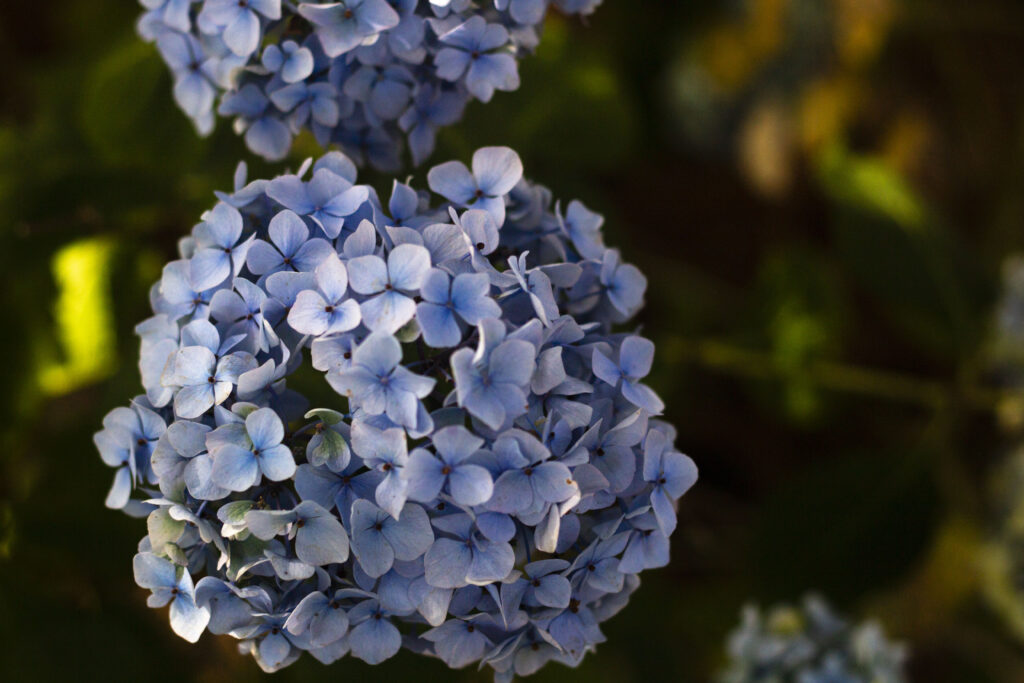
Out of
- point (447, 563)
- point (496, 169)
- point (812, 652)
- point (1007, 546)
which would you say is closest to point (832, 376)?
point (1007, 546)

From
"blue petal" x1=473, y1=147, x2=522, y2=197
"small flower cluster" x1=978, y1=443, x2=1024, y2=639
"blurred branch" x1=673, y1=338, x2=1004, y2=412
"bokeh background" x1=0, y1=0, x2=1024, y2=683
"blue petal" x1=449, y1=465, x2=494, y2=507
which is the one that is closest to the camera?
"blue petal" x1=449, y1=465, x2=494, y2=507

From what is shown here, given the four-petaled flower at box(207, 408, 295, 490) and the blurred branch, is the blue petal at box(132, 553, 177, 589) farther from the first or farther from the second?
the blurred branch

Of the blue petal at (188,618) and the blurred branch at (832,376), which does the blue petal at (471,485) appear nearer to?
the blue petal at (188,618)

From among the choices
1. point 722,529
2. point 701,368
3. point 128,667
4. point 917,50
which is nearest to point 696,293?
point 701,368

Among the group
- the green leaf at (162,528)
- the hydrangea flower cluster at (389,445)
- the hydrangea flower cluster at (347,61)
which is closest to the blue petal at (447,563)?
the hydrangea flower cluster at (389,445)

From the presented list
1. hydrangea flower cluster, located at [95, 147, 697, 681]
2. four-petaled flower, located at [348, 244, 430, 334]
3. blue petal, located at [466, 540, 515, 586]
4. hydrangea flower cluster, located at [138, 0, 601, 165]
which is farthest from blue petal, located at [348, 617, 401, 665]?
hydrangea flower cluster, located at [138, 0, 601, 165]

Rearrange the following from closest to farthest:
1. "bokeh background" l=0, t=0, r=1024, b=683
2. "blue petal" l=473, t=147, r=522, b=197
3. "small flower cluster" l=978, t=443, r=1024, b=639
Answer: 1. "blue petal" l=473, t=147, r=522, b=197
2. "bokeh background" l=0, t=0, r=1024, b=683
3. "small flower cluster" l=978, t=443, r=1024, b=639
